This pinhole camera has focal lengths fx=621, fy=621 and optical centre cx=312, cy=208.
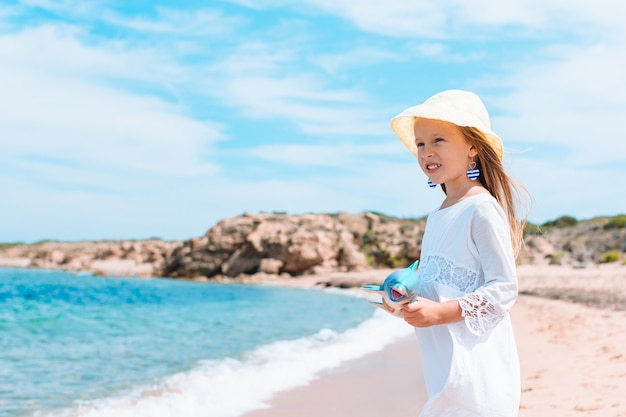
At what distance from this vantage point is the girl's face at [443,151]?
2.16m

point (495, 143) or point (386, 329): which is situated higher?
point (495, 143)

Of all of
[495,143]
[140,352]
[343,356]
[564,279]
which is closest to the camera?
[495,143]

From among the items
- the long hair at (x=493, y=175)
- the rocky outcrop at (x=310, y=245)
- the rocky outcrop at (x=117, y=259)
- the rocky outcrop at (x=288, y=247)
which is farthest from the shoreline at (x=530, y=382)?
the rocky outcrop at (x=117, y=259)

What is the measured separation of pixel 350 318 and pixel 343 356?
630 cm

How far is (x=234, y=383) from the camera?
6.95 metres

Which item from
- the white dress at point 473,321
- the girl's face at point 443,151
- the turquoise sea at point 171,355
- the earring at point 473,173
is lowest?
the turquoise sea at point 171,355

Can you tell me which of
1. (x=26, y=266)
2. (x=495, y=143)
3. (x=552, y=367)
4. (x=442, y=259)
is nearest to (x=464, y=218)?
(x=442, y=259)

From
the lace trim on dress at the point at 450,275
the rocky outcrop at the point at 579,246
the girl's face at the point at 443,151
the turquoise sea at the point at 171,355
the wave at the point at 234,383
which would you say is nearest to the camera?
the lace trim on dress at the point at 450,275

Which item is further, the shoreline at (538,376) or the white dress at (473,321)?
the shoreline at (538,376)

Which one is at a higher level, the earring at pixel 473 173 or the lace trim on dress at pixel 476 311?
Answer: the earring at pixel 473 173

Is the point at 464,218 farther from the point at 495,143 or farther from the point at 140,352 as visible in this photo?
the point at 140,352

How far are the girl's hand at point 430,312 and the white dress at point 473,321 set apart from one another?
31 mm

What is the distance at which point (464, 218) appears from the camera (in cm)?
205

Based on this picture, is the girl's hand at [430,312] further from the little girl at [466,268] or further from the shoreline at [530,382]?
the shoreline at [530,382]
